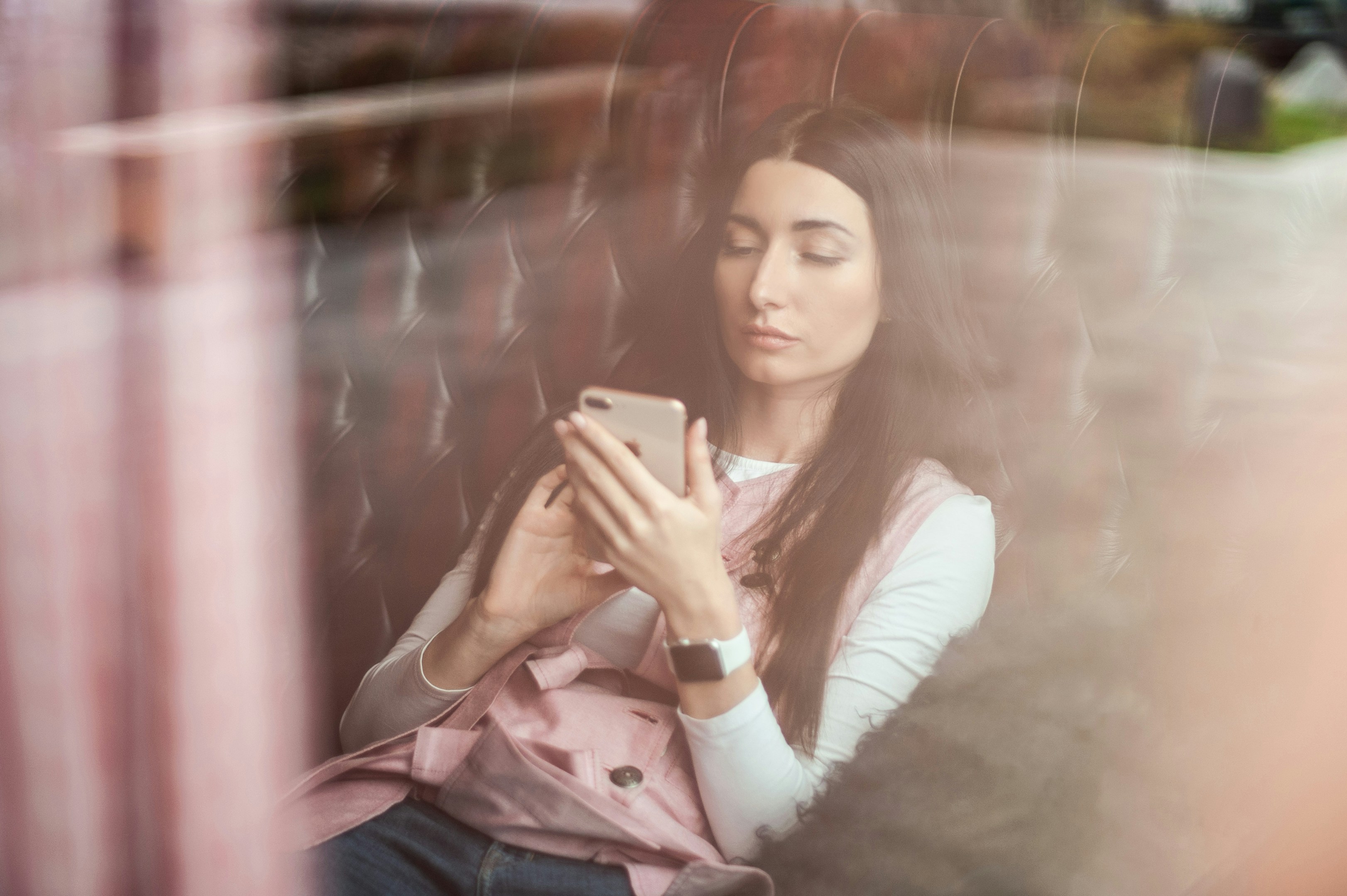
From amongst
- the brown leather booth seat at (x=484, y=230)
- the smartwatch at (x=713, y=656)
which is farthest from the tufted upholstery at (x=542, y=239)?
the smartwatch at (x=713, y=656)

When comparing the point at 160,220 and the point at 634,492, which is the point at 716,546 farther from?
the point at 160,220

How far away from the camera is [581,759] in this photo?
2.64 ft

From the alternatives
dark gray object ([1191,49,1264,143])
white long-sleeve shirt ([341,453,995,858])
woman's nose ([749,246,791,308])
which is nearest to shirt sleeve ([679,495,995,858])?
white long-sleeve shirt ([341,453,995,858])

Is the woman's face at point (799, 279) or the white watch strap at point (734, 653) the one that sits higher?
the woman's face at point (799, 279)

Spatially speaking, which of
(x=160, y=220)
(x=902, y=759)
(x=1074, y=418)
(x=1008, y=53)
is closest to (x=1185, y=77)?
(x=1008, y=53)

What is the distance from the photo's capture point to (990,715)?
734mm

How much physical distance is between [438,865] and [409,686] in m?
0.17

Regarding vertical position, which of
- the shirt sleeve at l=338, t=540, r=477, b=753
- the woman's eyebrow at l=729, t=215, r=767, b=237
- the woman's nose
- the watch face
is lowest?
the shirt sleeve at l=338, t=540, r=477, b=753

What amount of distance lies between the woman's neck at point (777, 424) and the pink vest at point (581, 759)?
0.02 m

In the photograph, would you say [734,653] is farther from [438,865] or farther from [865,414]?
[438,865]

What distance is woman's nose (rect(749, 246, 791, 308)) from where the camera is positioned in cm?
76

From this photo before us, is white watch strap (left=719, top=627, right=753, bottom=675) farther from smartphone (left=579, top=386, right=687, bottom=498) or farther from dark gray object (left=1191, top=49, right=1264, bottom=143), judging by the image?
dark gray object (left=1191, top=49, right=1264, bottom=143)

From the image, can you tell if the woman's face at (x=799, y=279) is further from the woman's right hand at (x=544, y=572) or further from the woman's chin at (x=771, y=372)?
the woman's right hand at (x=544, y=572)

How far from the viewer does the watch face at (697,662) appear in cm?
73
